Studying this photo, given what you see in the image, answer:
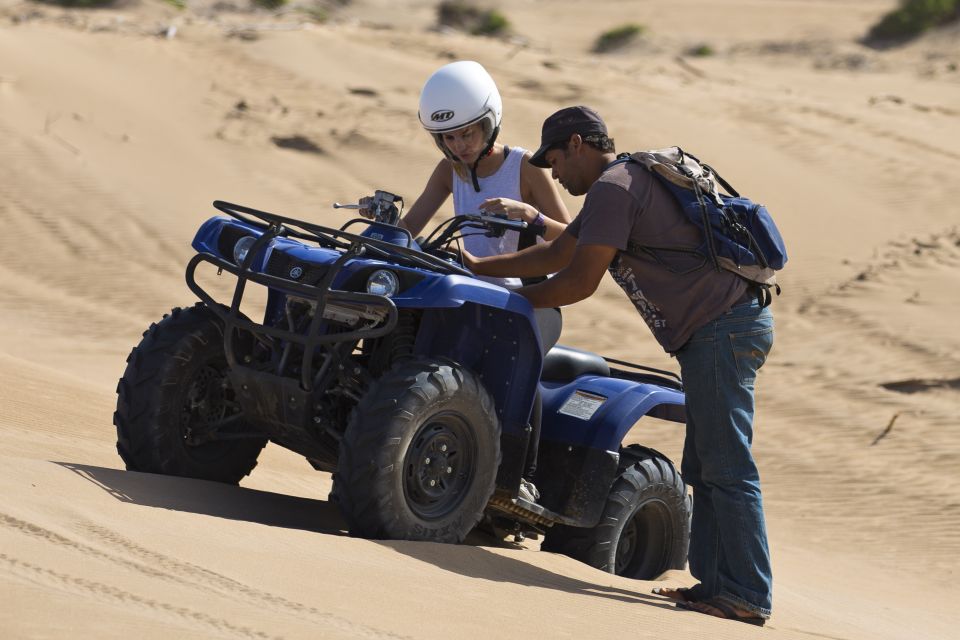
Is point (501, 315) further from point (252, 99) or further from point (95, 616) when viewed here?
point (252, 99)

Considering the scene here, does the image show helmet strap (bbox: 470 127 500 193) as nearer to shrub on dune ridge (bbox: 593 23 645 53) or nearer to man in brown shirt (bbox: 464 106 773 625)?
man in brown shirt (bbox: 464 106 773 625)

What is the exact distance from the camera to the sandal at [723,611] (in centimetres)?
522

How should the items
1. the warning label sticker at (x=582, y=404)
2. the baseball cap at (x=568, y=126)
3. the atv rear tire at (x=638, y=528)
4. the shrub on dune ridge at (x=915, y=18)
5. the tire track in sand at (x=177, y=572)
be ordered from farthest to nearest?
the shrub on dune ridge at (x=915, y=18), the atv rear tire at (x=638, y=528), the warning label sticker at (x=582, y=404), the baseball cap at (x=568, y=126), the tire track in sand at (x=177, y=572)

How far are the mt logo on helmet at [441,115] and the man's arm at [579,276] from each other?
0.88m

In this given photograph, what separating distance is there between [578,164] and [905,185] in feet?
47.6

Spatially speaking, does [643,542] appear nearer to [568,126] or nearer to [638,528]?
[638,528]

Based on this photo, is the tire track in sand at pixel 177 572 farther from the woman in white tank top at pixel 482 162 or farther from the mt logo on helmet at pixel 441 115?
the mt logo on helmet at pixel 441 115

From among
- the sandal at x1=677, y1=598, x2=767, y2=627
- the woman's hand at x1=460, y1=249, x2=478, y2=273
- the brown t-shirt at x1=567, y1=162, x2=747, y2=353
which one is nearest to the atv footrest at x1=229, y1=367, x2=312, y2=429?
the woman's hand at x1=460, y1=249, x2=478, y2=273

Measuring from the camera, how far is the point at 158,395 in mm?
5613

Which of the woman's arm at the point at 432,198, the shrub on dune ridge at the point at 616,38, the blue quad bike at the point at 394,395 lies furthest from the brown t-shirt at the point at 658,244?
the shrub on dune ridge at the point at 616,38

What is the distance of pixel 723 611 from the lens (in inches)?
206

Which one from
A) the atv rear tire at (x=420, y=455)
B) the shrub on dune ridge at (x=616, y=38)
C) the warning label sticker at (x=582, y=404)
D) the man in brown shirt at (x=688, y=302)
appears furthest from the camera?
the shrub on dune ridge at (x=616, y=38)

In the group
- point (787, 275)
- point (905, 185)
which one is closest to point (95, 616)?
point (787, 275)

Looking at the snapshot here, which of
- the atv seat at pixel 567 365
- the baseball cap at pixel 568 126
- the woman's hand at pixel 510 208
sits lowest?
the atv seat at pixel 567 365
